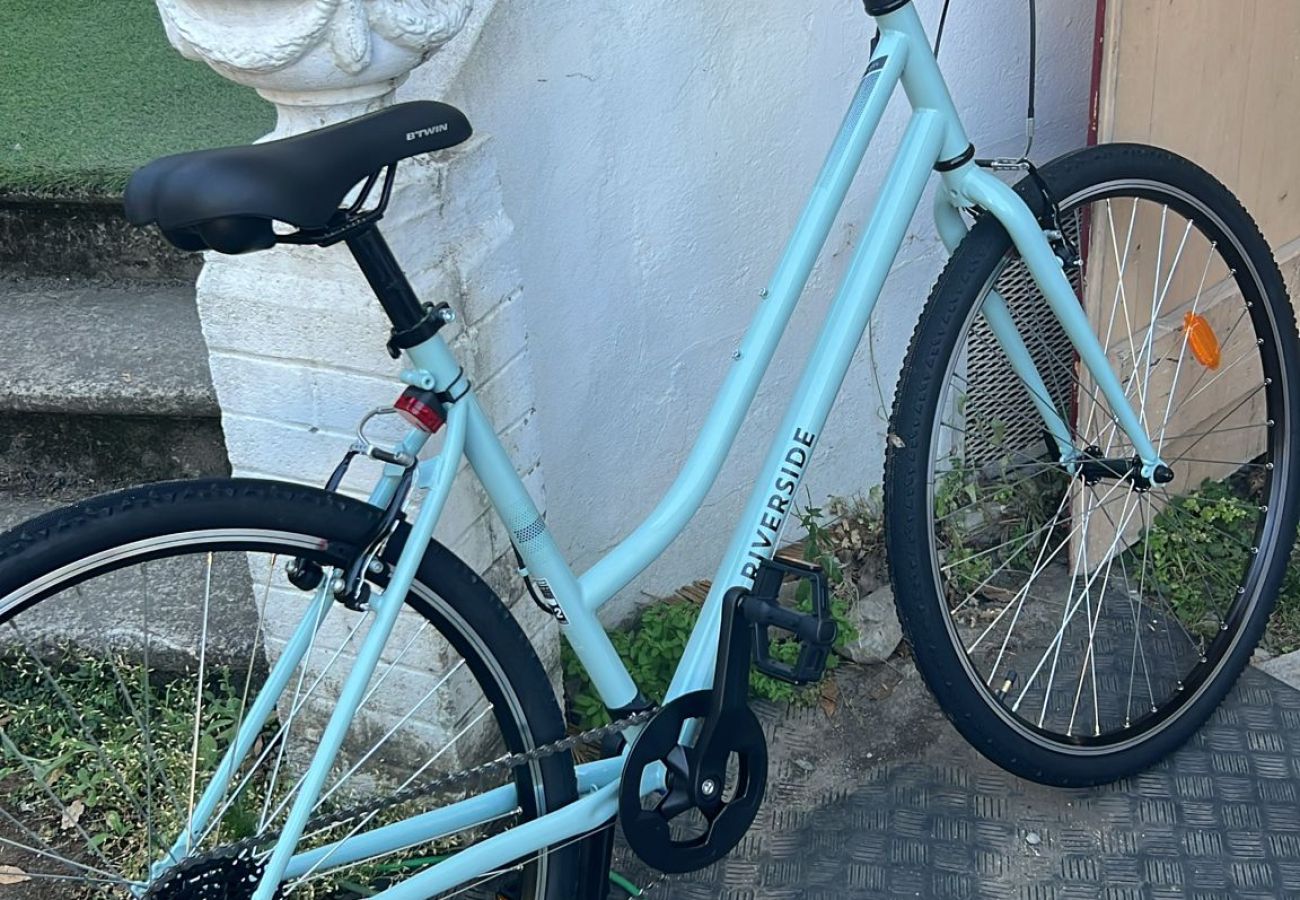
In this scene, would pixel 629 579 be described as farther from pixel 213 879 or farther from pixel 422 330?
pixel 213 879

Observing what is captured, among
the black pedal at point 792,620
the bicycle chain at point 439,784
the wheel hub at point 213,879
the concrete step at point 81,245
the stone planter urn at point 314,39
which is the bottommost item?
the wheel hub at point 213,879

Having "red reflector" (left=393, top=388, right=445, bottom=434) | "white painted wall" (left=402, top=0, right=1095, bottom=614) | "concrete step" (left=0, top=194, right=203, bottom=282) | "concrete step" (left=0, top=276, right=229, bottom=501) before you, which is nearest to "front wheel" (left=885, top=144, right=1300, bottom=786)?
"white painted wall" (left=402, top=0, right=1095, bottom=614)

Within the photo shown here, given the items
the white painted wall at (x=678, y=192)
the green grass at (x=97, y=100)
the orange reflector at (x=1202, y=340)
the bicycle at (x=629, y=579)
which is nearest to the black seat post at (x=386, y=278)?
the bicycle at (x=629, y=579)

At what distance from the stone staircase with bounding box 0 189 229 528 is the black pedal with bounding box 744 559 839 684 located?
109 centimetres

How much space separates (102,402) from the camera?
241 cm

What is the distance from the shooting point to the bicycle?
1.51 metres

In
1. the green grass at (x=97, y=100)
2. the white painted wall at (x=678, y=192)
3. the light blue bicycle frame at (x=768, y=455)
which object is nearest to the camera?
the light blue bicycle frame at (x=768, y=455)

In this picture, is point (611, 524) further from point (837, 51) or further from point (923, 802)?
point (837, 51)

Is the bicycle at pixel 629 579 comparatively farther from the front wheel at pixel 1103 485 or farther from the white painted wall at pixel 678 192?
the white painted wall at pixel 678 192

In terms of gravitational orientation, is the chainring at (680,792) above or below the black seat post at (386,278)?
below

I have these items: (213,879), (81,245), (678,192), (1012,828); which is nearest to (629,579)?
(213,879)

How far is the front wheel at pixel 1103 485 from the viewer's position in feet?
6.66

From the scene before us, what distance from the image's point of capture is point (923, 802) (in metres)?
2.36

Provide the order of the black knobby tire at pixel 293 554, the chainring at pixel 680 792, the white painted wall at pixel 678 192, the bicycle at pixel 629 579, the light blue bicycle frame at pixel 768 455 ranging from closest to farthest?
1. the black knobby tire at pixel 293 554
2. the bicycle at pixel 629 579
3. the light blue bicycle frame at pixel 768 455
4. the chainring at pixel 680 792
5. the white painted wall at pixel 678 192
